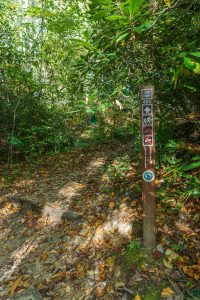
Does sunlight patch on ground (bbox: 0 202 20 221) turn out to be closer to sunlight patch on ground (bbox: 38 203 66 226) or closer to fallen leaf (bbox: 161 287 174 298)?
sunlight patch on ground (bbox: 38 203 66 226)

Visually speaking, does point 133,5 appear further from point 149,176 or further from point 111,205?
point 111,205

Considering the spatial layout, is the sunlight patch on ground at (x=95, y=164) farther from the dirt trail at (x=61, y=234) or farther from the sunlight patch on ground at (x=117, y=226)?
the sunlight patch on ground at (x=117, y=226)

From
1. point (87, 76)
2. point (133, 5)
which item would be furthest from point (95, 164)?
point (133, 5)

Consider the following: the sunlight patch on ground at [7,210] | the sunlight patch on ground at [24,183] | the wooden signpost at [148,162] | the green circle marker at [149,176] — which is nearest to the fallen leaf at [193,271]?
the wooden signpost at [148,162]

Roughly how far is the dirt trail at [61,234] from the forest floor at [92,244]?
0.04 ft

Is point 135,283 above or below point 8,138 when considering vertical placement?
below

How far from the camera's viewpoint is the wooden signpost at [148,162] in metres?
2.95

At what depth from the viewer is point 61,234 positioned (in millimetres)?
4289

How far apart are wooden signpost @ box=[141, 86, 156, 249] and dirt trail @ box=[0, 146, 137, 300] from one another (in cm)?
48

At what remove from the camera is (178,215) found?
3600mm

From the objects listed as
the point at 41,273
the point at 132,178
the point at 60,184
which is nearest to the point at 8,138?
the point at 60,184

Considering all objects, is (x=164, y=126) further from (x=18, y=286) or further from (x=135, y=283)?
(x=18, y=286)

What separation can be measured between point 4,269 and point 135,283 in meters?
2.01

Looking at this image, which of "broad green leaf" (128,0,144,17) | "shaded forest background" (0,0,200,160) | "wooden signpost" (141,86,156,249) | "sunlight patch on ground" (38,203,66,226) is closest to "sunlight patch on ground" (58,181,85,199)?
"sunlight patch on ground" (38,203,66,226)
